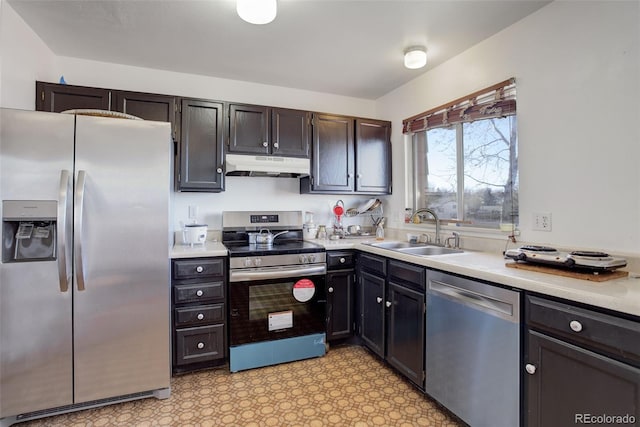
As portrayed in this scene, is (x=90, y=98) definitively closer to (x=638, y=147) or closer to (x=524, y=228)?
(x=524, y=228)

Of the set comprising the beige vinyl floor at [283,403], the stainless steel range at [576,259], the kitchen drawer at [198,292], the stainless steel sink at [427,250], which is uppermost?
the stainless steel range at [576,259]

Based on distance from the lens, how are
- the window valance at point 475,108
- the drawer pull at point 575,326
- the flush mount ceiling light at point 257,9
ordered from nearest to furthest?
the drawer pull at point 575,326, the flush mount ceiling light at point 257,9, the window valance at point 475,108

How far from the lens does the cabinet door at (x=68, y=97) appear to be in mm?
2248

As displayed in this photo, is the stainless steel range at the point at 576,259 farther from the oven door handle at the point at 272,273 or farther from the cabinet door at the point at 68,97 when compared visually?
the cabinet door at the point at 68,97

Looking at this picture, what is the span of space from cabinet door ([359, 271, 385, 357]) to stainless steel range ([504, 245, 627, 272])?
101cm

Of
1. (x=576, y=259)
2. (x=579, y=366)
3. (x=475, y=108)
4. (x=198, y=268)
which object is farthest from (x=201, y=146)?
(x=579, y=366)

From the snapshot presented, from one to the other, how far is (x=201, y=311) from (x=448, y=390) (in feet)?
5.59

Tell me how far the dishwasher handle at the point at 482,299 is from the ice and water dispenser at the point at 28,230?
2253 mm

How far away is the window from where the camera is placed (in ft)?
7.07

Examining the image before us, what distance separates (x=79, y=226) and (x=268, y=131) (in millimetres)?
1602

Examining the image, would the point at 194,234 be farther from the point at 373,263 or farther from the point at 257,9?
the point at 257,9

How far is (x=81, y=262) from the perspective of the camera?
1812 mm

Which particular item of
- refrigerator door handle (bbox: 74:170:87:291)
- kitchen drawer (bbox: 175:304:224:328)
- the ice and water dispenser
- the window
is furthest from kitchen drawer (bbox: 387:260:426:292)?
the ice and water dispenser

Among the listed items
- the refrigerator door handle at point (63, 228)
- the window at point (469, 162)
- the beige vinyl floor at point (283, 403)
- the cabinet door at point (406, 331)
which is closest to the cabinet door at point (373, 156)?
the window at point (469, 162)
